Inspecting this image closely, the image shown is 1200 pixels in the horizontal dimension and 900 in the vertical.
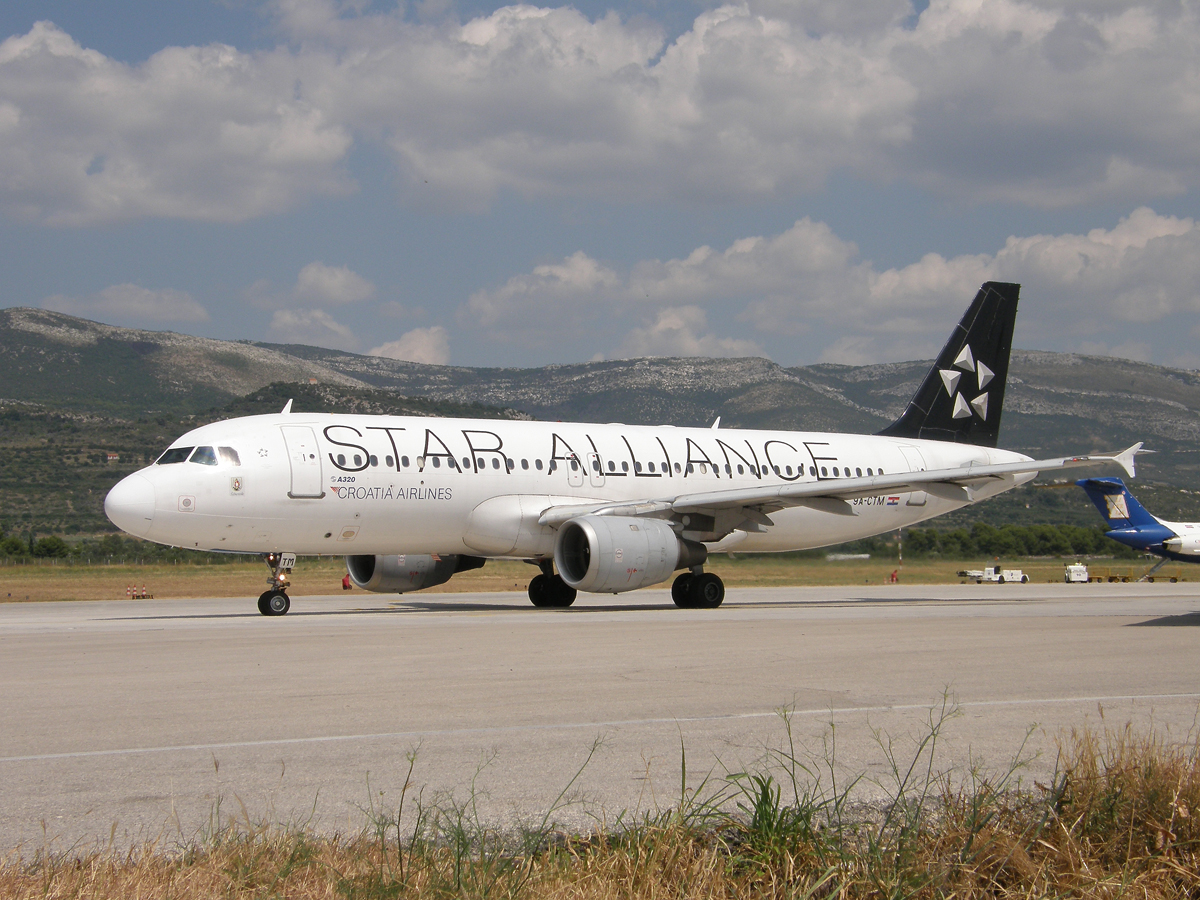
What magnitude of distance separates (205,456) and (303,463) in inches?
65.3

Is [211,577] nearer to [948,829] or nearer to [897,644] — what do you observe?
[897,644]

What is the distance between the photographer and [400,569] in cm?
2480

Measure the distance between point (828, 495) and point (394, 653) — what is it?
11928 millimetres

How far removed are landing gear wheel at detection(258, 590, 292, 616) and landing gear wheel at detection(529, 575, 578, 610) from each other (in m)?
6.18

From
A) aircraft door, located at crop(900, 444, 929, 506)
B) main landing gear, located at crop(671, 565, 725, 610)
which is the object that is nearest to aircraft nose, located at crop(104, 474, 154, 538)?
main landing gear, located at crop(671, 565, 725, 610)

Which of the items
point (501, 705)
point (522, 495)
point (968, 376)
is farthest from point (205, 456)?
point (968, 376)

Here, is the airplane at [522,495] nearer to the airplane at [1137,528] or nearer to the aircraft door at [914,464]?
the aircraft door at [914,464]

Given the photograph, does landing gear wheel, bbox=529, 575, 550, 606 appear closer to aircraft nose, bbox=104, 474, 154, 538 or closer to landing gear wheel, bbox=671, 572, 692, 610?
landing gear wheel, bbox=671, 572, 692, 610

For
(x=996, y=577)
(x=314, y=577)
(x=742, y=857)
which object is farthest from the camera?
(x=314, y=577)

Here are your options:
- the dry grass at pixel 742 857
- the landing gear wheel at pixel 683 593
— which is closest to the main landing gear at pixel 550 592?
the landing gear wheel at pixel 683 593

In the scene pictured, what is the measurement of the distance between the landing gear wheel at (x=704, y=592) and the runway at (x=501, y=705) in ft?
17.6

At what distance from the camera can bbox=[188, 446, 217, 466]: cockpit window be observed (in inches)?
782

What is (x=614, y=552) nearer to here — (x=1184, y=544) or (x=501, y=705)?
(x=501, y=705)

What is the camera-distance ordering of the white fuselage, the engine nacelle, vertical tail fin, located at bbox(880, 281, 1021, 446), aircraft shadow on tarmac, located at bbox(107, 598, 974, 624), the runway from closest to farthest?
the runway, the white fuselage, aircraft shadow on tarmac, located at bbox(107, 598, 974, 624), the engine nacelle, vertical tail fin, located at bbox(880, 281, 1021, 446)
